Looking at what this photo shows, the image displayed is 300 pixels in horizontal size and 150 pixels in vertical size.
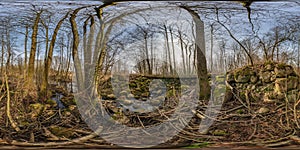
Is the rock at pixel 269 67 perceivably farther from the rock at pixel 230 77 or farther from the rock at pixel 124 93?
the rock at pixel 124 93

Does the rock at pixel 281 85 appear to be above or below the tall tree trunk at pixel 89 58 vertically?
below

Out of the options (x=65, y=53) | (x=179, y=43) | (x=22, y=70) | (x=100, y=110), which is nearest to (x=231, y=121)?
(x=179, y=43)

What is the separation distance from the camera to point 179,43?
0.99 m

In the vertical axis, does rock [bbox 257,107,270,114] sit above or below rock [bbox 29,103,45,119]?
below

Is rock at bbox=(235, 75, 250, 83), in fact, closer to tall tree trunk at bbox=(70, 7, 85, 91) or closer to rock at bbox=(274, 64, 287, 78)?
rock at bbox=(274, 64, 287, 78)

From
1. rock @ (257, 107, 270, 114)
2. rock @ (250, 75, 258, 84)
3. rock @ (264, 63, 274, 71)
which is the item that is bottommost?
rock @ (257, 107, 270, 114)

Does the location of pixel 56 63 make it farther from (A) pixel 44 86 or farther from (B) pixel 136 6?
(B) pixel 136 6

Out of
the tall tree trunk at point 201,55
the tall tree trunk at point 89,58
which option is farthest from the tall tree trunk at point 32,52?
the tall tree trunk at point 201,55

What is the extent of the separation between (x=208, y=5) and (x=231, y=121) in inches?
14.2

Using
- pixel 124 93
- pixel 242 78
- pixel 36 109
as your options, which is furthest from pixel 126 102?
pixel 242 78

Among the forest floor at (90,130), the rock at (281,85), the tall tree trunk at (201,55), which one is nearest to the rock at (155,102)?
the forest floor at (90,130)

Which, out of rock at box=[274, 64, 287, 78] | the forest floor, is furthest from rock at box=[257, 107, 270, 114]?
rock at box=[274, 64, 287, 78]

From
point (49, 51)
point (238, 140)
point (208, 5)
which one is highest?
point (208, 5)

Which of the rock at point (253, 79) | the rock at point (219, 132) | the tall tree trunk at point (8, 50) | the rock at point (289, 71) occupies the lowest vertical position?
the rock at point (219, 132)
